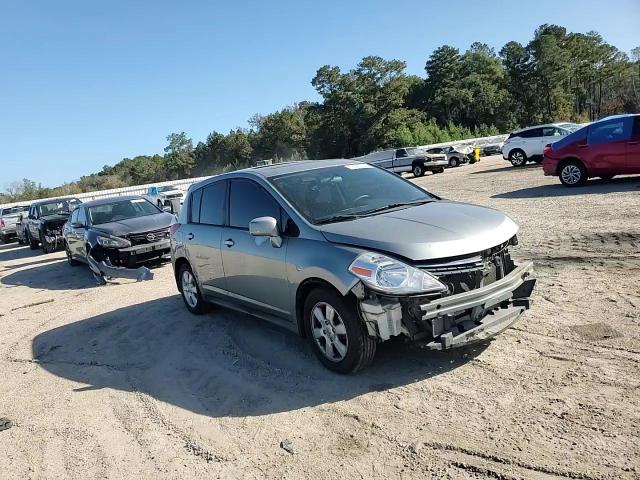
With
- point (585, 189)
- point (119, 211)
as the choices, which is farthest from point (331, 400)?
point (585, 189)

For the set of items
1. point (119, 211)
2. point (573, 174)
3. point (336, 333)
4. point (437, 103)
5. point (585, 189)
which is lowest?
point (585, 189)

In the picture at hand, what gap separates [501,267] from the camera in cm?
438

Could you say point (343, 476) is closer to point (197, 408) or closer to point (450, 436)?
point (450, 436)

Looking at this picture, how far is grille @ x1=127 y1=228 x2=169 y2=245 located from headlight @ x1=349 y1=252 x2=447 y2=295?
761 centimetres

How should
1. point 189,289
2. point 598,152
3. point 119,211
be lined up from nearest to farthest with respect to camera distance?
point 189,289
point 119,211
point 598,152

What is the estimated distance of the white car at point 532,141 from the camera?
2236cm

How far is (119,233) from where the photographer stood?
34.4 feet

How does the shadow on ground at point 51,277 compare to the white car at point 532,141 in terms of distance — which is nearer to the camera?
the shadow on ground at point 51,277

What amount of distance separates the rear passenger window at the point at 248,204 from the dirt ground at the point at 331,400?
1319 mm

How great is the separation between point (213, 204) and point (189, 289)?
1.35m

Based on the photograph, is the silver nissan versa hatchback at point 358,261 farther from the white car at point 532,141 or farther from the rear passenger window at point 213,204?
the white car at point 532,141

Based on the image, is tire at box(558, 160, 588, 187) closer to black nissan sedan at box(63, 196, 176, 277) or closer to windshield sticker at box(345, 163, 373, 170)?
windshield sticker at box(345, 163, 373, 170)

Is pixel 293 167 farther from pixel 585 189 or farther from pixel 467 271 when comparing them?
pixel 585 189

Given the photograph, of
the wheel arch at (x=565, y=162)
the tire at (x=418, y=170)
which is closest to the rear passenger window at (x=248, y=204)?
the wheel arch at (x=565, y=162)
